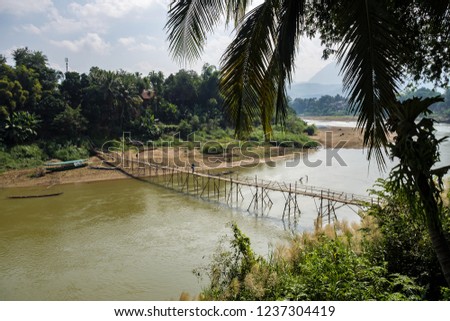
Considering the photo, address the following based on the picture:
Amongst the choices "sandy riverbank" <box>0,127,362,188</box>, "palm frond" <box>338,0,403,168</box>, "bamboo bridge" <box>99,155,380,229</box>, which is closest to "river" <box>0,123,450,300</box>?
"bamboo bridge" <box>99,155,380,229</box>

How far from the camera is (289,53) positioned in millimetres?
3668

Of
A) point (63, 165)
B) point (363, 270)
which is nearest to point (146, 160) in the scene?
point (63, 165)

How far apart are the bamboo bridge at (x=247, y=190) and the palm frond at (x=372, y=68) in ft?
33.1

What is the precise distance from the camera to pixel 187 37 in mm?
4102

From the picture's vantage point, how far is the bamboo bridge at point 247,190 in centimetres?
1767

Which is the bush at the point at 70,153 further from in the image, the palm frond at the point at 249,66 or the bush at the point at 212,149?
the palm frond at the point at 249,66

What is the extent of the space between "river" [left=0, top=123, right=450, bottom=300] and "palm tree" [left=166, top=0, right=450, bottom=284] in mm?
4438

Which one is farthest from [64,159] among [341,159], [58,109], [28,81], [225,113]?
[225,113]

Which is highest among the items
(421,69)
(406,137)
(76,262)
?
(421,69)

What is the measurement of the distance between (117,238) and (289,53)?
46.1 feet

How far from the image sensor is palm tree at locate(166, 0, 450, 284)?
2.91m

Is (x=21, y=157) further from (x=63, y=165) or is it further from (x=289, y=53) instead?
(x=289, y=53)
